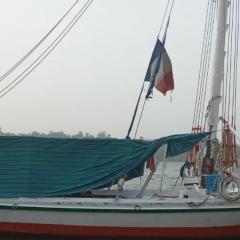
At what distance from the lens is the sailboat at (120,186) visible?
10852mm

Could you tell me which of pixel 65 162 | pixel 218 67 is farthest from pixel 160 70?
pixel 65 162

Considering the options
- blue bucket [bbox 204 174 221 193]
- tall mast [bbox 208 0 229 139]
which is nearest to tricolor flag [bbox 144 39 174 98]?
tall mast [bbox 208 0 229 139]

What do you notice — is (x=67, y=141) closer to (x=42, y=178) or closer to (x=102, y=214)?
(x=42, y=178)

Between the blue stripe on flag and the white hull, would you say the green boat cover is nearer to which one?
the white hull

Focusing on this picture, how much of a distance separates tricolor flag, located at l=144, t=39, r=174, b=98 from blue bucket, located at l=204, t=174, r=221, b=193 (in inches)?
122

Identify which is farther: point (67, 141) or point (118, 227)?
point (67, 141)

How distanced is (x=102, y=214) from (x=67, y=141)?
1962mm

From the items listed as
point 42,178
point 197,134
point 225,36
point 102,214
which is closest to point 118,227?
point 102,214

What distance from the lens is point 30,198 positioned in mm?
11352

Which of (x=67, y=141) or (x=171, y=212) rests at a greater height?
(x=67, y=141)

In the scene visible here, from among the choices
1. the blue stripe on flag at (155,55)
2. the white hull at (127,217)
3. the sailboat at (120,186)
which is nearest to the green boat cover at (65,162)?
the sailboat at (120,186)

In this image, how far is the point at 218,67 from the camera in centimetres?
1317

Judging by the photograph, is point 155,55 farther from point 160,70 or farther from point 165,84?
point 165,84

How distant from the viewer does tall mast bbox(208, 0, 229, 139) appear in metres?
13.0
